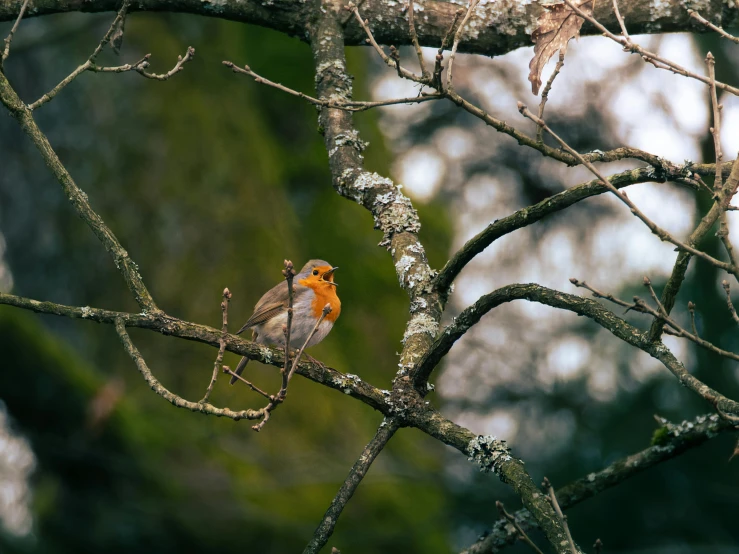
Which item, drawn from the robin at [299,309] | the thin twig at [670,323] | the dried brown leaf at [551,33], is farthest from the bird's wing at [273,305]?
the thin twig at [670,323]

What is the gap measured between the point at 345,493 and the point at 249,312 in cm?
407

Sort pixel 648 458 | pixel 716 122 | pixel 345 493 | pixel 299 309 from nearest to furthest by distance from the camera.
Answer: pixel 716 122 → pixel 345 493 → pixel 648 458 → pixel 299 309

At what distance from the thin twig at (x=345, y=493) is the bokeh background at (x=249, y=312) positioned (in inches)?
121

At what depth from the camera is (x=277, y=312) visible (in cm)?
489

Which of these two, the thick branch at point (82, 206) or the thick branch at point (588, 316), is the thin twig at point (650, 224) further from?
the thick branch at point (82, 206)

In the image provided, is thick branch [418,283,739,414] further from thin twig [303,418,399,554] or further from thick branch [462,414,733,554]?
thick branch [462,414,733,554]

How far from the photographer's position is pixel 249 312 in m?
6.36

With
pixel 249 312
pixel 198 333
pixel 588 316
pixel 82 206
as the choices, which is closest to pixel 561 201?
pixel 588 316

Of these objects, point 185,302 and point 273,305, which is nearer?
point 273,305

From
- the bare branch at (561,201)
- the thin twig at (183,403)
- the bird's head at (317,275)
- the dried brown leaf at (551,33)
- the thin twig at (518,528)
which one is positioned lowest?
the thin twig at (183,403)

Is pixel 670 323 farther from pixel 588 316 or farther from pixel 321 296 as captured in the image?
pixel 321 296

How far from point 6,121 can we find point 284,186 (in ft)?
8.06

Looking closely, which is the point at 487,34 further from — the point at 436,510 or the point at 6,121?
the point at 6,121

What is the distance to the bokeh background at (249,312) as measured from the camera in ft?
18.1
